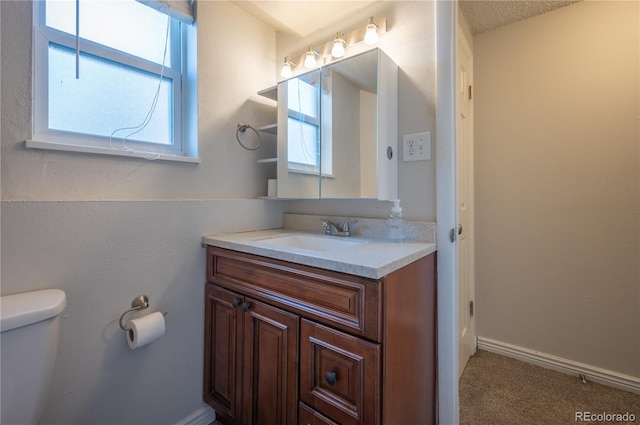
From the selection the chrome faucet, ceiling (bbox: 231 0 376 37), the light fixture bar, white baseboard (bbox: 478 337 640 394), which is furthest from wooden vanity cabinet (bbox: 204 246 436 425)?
ceiling (bbox: 231 0 376 37)

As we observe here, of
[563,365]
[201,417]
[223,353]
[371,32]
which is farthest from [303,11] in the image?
[563,365]

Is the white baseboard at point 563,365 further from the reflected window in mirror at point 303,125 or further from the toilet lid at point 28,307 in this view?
the toilet lid at point 28,307

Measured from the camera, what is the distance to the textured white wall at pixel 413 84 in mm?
1222

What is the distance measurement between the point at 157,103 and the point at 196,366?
1327mm

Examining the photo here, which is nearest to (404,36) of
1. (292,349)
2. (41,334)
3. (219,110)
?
(219,110)

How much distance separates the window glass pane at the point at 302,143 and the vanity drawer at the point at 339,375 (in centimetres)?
91

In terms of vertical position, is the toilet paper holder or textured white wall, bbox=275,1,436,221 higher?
textured white wall, bbox=275,1,436,221

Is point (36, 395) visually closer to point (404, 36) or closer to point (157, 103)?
point (157, 103)

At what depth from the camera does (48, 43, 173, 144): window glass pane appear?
1105 millimetres

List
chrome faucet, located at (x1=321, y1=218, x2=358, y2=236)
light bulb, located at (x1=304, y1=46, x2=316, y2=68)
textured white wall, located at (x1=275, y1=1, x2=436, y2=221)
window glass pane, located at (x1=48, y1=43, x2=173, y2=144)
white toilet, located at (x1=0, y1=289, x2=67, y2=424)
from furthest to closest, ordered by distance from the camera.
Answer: light bulb, located at (x1=304, y1=46, x2=316, y2=68), chrome faucet, located at (x1=321, y1=218, x2=358, y2=236), textured white wall, located at (x1=275, y1=1, x2=436, y2=221), window glass pane, located at (x1=48, y1=43, x2=173, y2=144), white toilet, located at (x1=0, y1=289, x2=67, y2=424)

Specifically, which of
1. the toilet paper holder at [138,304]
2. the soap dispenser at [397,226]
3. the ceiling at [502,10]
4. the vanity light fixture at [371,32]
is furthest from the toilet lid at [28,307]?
the ceiling at [502,10]

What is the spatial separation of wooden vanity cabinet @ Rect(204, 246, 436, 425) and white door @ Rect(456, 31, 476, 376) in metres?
0.61

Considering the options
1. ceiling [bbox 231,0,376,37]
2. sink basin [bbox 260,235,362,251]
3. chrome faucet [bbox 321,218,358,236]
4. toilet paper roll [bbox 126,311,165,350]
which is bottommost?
toilet paper roll [bbox 126,311,165,350]

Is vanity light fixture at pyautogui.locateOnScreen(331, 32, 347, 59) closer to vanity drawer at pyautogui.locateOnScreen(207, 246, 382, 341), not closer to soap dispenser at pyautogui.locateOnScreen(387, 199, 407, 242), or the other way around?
soap dispenser at pyautogui.locateOnScreen(387, 199, 407, 242)
